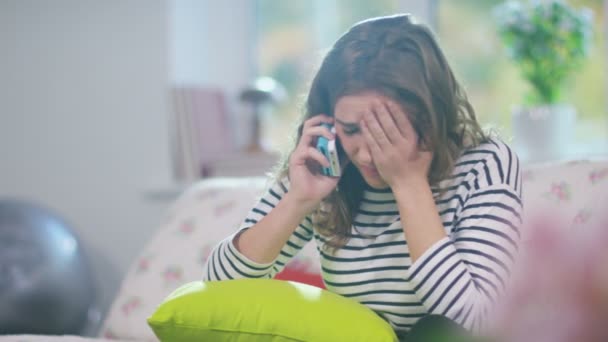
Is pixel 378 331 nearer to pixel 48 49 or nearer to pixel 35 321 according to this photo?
pixel 35 321

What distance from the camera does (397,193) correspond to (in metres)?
0.84

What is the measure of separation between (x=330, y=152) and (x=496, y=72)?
1.28m

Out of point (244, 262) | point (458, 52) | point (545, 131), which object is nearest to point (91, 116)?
point (458, 52)

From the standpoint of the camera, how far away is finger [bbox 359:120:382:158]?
0.84 metres

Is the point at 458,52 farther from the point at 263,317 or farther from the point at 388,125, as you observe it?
the point at 263,317

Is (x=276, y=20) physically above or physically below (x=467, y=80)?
above

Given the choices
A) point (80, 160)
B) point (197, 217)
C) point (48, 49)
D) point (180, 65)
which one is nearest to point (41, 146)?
point (80, 160)

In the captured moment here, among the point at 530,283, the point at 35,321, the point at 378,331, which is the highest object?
the point at 530,283

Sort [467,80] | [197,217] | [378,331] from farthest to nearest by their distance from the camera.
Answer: [467,80], [197,217], [378,331]

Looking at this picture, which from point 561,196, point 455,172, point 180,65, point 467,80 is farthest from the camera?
point 180,65

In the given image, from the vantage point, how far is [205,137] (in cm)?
218

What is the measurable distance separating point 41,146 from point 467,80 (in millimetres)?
1322

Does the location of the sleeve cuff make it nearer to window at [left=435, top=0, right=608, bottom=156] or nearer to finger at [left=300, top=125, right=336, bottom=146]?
finger at [left=300, top=125, right=336, bottom=146]

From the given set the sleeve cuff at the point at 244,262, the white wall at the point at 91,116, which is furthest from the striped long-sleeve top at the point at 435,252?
the white wall at the point at 91,116
